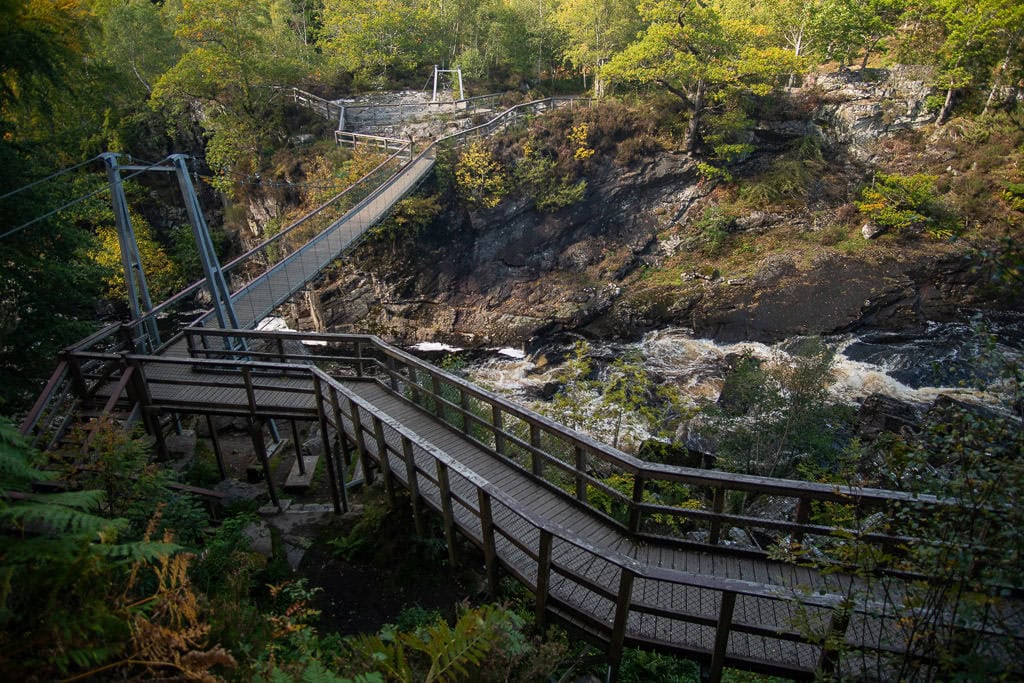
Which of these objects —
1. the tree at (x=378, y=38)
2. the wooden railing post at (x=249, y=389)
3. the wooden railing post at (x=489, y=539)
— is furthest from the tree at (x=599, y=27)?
the wooden railing post at (x=489, y=539)

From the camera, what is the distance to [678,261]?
17.7 meters

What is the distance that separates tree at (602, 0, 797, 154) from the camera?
17.6 meters

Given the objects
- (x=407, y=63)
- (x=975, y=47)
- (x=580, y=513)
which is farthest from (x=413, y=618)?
(x=407, y=63)

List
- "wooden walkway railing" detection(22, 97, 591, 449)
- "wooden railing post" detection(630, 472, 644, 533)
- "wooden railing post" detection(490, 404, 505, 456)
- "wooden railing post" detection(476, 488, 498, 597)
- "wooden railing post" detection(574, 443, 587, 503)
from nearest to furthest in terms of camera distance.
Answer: "wooden railing post" detection(476, 488, 498, 597) < "wooden railing post" detection(630, 472, 644, 533) < "wooden railing post" detection(574, 443, 587, 503) < "wooden railing post" detection(490, 404, 505, 456) < "wooden walkway railing" detection(22, 97, 591, 449)

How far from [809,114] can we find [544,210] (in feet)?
35.4

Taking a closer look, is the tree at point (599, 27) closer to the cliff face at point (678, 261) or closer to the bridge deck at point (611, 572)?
the cliff face at point (678, 261)

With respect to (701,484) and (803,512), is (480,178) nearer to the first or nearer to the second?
(701,484)

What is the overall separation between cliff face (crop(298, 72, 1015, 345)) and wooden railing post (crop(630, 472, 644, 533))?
11095 mm

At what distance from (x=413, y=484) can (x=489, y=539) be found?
1.22 metres

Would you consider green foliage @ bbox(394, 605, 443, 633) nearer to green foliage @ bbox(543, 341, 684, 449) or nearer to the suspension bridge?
the suspension bridge

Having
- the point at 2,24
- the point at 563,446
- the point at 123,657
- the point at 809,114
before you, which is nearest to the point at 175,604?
the point at 123,657

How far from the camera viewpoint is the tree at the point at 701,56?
1762 cm

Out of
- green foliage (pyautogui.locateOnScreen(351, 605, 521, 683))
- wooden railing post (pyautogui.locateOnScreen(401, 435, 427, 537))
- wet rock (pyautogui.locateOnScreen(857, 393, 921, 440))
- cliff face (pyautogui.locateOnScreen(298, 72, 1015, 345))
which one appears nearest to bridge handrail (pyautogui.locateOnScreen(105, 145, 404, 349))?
cliff face (pyautogui.locateOnScreen(298, 72, 1015, 345))

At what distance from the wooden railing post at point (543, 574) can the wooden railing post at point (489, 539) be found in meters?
0.54
